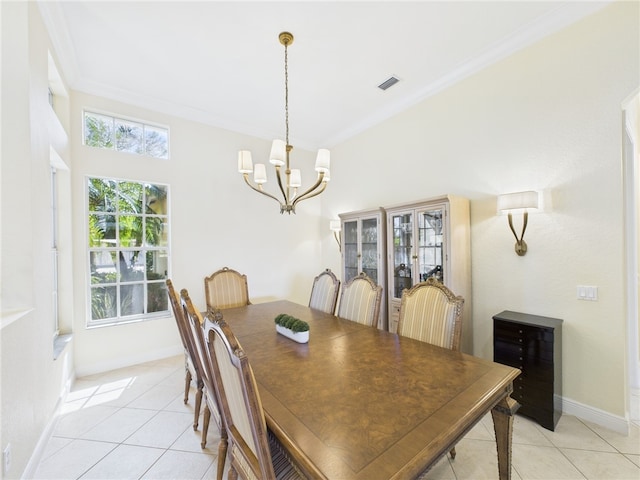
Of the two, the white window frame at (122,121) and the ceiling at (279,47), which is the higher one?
the ceiling at (279,47)

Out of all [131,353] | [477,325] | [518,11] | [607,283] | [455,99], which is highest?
[518,11]

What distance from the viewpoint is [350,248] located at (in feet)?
13.5

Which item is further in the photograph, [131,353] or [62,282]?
[131,353]

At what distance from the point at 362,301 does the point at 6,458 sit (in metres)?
2.33

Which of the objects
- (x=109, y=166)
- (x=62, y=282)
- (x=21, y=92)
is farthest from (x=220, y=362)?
(x=109, y=166)

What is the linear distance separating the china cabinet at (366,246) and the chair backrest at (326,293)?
0.43m

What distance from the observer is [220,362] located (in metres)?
1.13

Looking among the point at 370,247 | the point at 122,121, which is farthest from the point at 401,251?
the point at 122,121

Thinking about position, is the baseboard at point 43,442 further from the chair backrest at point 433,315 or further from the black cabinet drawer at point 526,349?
the black cabinet drawer at point 526,349

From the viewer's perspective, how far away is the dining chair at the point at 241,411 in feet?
3.00

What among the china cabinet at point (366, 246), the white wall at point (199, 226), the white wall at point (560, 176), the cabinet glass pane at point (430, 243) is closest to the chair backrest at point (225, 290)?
the white wall at point (199, 226)

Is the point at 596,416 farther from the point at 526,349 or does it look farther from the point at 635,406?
the point at 526,349

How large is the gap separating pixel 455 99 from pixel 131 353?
4778mm

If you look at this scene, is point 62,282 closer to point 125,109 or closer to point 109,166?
point 109,166
